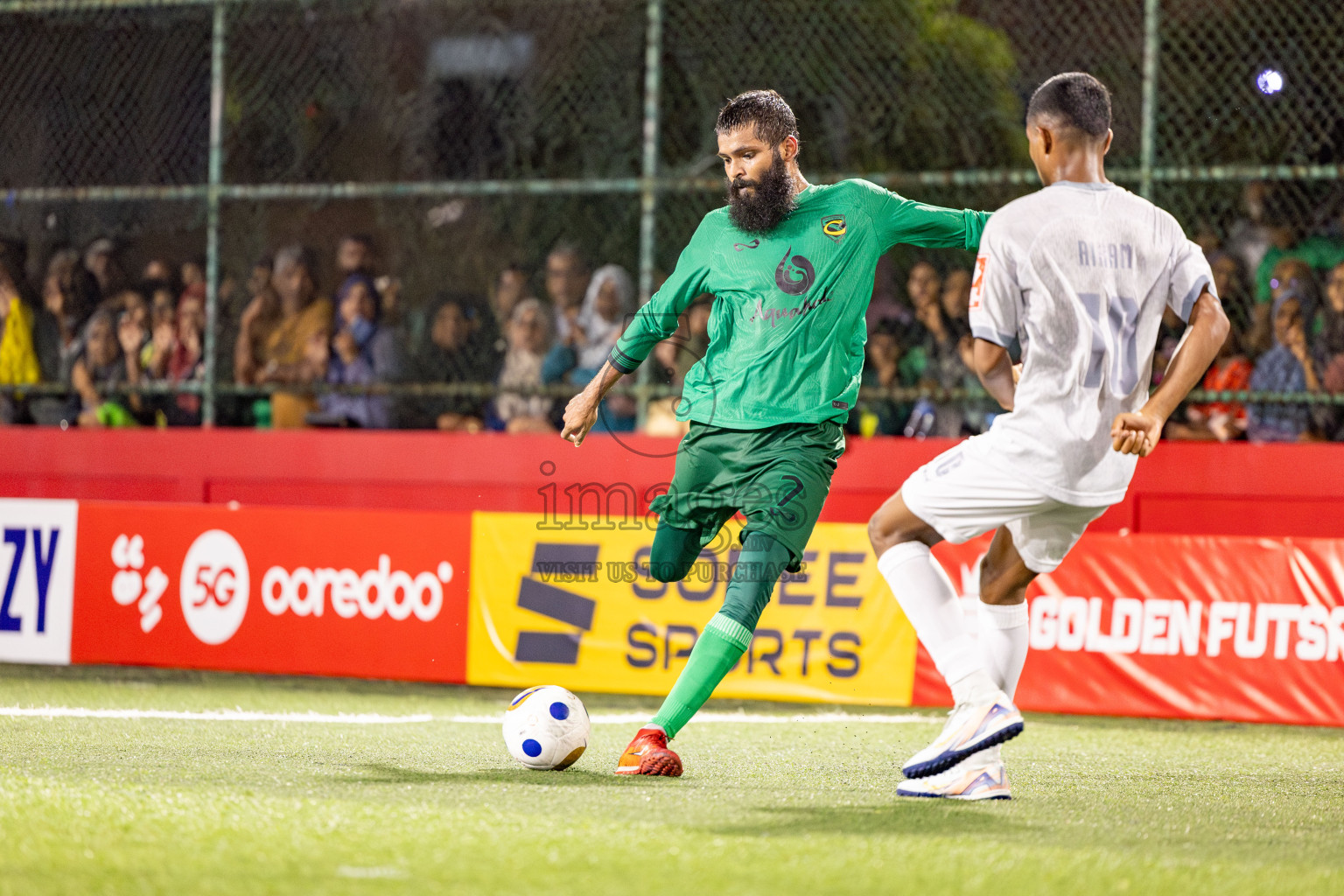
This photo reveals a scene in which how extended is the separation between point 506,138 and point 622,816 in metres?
8.83

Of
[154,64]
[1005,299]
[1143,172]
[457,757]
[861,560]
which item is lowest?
[457,757]

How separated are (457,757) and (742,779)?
1.04 m

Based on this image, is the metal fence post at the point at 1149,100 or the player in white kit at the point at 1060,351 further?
the metal fence post at the point at 1149,100

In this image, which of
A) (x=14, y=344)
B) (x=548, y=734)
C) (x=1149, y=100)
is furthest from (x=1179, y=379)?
(x=14, y=344)

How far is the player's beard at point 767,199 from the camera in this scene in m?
5.25

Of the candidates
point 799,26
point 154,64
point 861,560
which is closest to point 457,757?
point 861,560

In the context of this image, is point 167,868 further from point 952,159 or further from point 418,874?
point 952,159

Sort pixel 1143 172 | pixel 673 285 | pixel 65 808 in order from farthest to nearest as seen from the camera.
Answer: pixel 1143 172 < pixel 673 285 < pixel 65 808

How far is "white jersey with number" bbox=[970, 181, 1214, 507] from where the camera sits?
432cm

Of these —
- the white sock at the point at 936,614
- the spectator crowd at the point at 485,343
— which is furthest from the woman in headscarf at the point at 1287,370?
the white sock at the point at 936,614

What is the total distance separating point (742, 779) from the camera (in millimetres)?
5062

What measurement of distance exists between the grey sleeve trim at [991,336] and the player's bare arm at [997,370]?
0.03 feet

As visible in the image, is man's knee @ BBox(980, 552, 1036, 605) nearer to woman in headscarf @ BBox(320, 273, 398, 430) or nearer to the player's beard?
the player's beard

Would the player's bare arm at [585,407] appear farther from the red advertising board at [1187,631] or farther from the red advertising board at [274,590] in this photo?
the red advertising board at [274,590]
